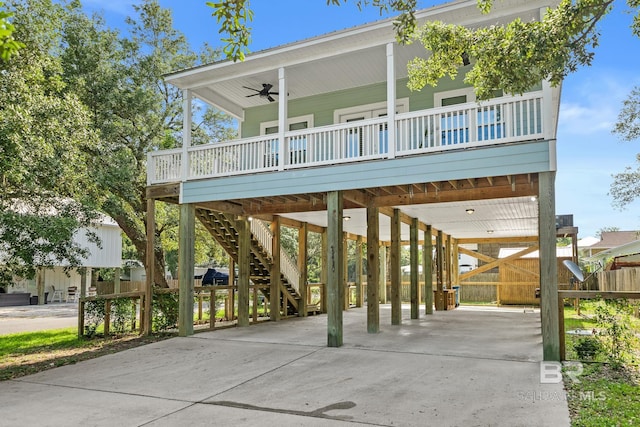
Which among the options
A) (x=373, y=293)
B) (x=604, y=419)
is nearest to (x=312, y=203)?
(x=373, y=293)

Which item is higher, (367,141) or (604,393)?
(367,141)

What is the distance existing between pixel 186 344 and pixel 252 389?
13.3ft

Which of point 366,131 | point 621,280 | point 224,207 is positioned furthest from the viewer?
point 621,280

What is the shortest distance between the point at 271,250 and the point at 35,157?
7.46 metres

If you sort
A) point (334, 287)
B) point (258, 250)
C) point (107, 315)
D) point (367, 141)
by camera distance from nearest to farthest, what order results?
point (334, 287)
point (367, 141)
point (107, 315)
point (258, 250)

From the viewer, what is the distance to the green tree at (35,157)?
784 cm

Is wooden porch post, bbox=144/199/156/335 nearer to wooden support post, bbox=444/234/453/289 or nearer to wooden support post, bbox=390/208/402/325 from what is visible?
wooden support post, bbox=390/208/402/325

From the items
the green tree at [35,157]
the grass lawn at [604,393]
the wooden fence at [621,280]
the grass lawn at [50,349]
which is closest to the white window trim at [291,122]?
the green tree at [35,157]

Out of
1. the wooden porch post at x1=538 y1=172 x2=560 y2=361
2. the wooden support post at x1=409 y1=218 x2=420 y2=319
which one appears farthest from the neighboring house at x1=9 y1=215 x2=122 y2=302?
the wooden porch post at x1=538 y1=172 x2=560 y2=361

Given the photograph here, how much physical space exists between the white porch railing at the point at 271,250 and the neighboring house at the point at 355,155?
7 centimetres

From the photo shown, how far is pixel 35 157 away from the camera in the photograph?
8227mm

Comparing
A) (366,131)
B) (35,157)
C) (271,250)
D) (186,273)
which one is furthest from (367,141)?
(271,250)

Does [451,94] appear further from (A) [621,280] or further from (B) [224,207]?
(A) [621,280]

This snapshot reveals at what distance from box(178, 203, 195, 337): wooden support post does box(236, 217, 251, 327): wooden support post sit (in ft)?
5.92
